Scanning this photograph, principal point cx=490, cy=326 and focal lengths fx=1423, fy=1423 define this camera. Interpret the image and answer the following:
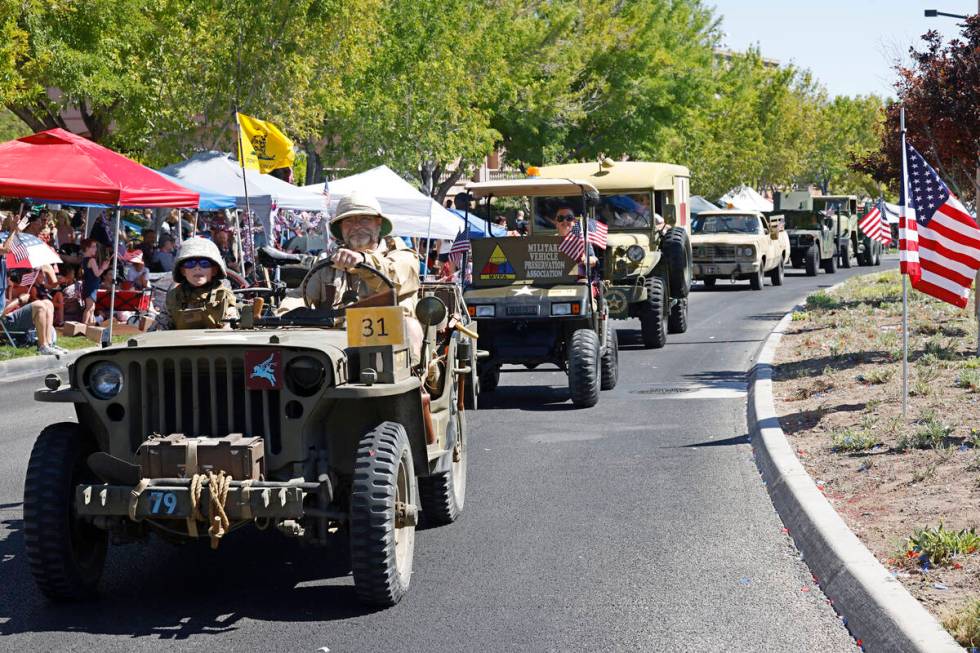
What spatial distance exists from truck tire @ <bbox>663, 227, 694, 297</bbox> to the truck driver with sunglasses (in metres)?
13.1

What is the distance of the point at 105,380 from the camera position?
246 inches

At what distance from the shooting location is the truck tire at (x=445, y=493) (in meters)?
7.99

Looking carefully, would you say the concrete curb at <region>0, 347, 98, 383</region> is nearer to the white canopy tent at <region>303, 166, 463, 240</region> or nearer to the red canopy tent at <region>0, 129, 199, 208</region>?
the red canopy tent at <region>0, 129, 199, 208</region>

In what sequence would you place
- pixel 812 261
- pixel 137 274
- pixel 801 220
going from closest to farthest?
1. pixel 137 274
2. pixel 812 261
3. pixel 801 220

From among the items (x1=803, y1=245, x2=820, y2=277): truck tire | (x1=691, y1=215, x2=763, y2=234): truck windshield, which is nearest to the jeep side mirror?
(x1=691, y1=215, x2=763, y2=234): truck windshield

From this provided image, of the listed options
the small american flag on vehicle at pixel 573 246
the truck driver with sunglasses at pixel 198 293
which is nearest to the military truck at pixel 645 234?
the small american flag on vehicle at pixel 573 246

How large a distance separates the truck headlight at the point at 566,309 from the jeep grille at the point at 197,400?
317 inches

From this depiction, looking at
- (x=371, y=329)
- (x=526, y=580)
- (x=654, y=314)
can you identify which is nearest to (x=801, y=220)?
(x=654, y=314)

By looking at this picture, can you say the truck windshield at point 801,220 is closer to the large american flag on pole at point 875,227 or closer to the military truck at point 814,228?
the military truck at point 814,228

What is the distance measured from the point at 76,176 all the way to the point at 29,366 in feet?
8.10

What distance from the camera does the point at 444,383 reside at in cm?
796

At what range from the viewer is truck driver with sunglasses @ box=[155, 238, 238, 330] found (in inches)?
302

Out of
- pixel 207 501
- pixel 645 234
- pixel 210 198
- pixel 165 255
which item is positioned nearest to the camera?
pixel 207 501

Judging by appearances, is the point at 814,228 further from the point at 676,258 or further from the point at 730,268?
the point at 676,258
